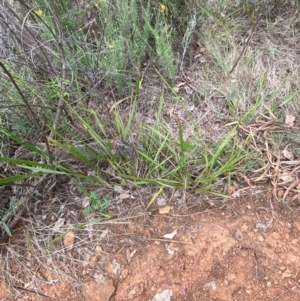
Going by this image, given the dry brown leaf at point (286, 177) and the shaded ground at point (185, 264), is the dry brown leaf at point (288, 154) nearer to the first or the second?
the dry brown leaf at point (286, 177)

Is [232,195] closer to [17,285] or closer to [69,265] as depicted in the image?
[69,265]

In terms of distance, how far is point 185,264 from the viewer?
1.70 m

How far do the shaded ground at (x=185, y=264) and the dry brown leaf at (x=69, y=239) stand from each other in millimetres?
22

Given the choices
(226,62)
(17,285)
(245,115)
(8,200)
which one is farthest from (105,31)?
(17,285)

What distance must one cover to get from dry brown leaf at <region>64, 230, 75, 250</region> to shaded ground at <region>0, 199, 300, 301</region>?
0.07ft

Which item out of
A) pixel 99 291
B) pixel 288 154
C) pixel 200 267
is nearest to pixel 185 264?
pixel 200 267

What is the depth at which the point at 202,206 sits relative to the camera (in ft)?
6.01

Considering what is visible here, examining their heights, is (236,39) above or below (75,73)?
below

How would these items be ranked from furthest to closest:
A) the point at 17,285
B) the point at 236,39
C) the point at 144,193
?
1. the point at 236,39
2. the point at 144,193
3. the point at 17,285

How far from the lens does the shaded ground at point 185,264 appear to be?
1631 millimetres

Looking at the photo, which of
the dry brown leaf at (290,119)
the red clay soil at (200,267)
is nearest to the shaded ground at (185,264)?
the red clay soil at (200,267)

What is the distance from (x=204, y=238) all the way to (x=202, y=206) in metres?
0.17

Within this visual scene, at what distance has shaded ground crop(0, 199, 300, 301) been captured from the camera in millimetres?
1631

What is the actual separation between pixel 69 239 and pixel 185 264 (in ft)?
1.94
